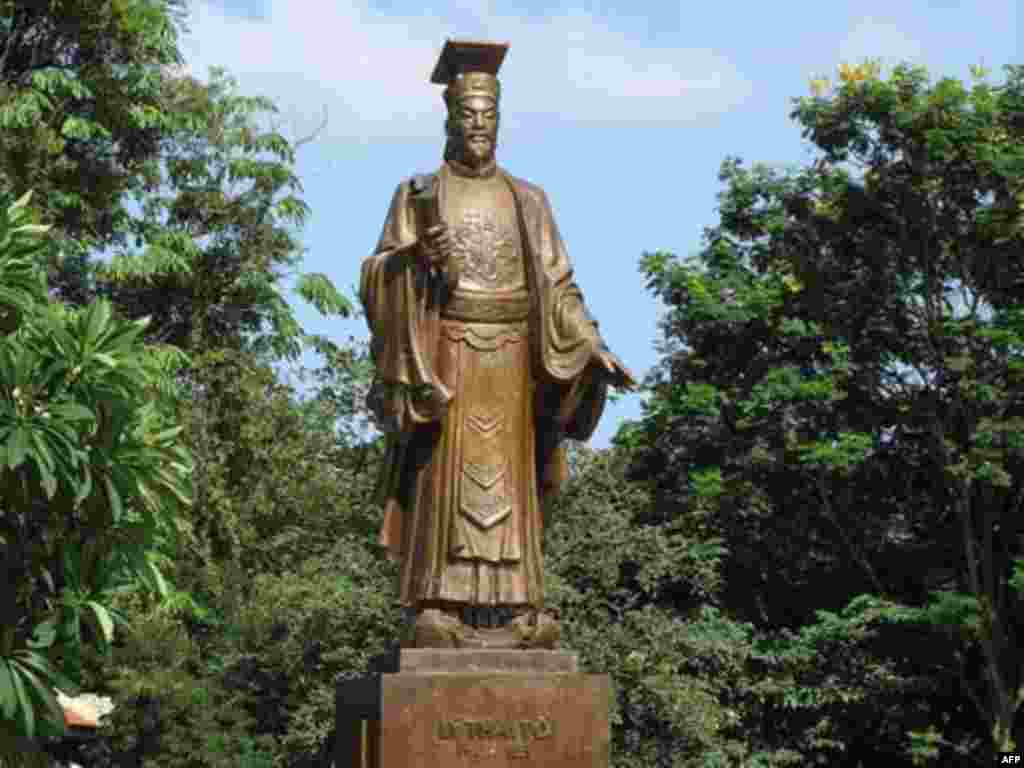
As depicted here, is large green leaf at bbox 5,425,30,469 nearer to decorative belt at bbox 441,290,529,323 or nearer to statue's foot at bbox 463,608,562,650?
decorative belt at bbox 441,290,529,323

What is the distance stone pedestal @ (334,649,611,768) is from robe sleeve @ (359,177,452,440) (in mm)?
1230

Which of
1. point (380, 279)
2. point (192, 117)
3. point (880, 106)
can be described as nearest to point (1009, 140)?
point (880, 106)

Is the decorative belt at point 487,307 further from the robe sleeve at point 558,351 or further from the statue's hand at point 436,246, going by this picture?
the statue's hand at point 436,246

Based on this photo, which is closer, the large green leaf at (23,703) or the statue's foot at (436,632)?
the statue's foot at (436,632)

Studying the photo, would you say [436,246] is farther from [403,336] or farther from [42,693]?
[42,693]

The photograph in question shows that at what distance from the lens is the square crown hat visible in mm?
9352

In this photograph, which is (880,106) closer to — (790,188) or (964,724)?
(790,188)

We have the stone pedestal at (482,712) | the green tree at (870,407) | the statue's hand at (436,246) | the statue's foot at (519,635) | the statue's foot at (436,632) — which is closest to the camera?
the stone pedestal at (482,712)

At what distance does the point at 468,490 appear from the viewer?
9.02 m

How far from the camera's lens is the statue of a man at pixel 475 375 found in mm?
8945

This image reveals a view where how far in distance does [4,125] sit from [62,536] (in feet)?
26.0

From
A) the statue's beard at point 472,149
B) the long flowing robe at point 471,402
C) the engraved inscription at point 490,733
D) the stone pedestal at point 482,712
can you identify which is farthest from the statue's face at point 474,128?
the engraved inscription at point 490,733

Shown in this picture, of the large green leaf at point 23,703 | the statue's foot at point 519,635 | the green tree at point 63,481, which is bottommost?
the large green leaf at point 23,703

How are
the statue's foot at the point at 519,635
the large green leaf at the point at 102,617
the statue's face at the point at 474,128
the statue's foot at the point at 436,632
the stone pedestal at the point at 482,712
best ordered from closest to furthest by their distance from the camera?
1. the stone pedestal at the point at 482,712
2. the statue's foot at the point at 436,632
3. the statue's foot at the point at 519,635
4. the statue's face at the point at 474,128
5. the large green leaf at the point at 102,617
